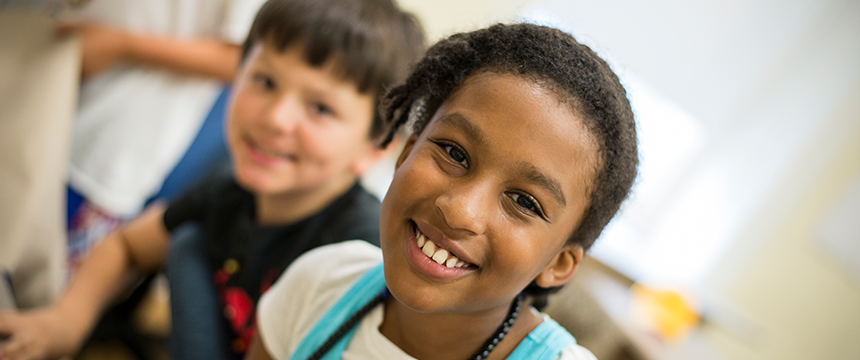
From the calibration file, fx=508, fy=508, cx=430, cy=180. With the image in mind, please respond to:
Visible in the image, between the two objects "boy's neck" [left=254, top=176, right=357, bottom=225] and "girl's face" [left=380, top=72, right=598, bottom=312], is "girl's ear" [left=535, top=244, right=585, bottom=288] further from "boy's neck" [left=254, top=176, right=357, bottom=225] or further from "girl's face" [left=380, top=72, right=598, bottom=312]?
"boy's neck" [left=254, top=176, right=357, bottom=225]

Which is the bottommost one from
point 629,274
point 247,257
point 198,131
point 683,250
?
point 629,274

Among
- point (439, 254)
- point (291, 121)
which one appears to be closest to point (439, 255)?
point (439, 254)

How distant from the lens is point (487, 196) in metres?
0.51

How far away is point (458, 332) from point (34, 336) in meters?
0.81

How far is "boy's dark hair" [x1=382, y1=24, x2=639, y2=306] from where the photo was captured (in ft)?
1.80

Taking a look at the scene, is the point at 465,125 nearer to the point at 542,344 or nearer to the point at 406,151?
the point at 406,151

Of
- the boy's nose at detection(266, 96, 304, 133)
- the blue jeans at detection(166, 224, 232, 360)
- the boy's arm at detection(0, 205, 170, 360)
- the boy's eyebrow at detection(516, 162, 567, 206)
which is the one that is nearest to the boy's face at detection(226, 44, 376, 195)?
the boy's nose at detection(266, 96, 304, 133)

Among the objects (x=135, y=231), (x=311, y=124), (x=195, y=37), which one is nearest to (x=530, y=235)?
(x=311, y=124)

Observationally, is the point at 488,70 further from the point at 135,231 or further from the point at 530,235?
the point at 135,231

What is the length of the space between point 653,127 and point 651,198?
0.40 meters

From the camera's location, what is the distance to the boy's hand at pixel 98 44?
119 centimetres

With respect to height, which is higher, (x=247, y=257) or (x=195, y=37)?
(x=195, y=37)

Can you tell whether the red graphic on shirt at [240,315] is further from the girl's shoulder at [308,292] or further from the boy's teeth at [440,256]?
the boy's teeth at [440,256]

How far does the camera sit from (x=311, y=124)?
0.94 meters
